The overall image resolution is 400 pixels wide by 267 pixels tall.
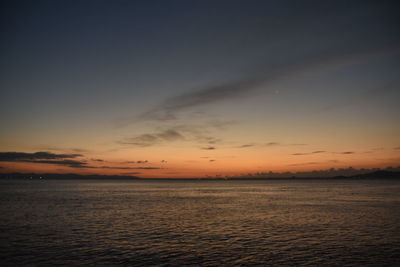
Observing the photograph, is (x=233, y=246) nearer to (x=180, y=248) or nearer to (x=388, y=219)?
(x=180, y=248)

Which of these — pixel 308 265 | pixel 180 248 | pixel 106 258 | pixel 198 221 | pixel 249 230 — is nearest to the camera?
pixel 308 265

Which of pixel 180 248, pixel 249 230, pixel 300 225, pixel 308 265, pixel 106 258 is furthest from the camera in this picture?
pixel 300 225

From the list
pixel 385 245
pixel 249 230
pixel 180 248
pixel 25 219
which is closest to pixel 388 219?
pixel 385 245

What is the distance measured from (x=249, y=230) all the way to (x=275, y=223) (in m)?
7.85

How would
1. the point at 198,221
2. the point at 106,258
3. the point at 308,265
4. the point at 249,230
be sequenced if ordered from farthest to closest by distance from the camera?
the point at 198,221
the point at 249,230
the point at 106,258
the point at 308,265

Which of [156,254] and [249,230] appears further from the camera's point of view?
[249,230]

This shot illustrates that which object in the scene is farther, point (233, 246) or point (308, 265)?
point (233, 246)

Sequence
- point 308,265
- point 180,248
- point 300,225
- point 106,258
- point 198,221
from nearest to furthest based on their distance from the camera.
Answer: point 308,265 < point 106,258 < point 180,248 < point 300,225 < point 198,221

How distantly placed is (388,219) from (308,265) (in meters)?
32.6

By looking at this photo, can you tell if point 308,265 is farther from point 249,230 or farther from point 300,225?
point 300,225

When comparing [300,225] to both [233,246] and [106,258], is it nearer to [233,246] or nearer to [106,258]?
[233,246]

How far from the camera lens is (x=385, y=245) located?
30.2 meters

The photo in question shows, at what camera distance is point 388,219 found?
156 feet

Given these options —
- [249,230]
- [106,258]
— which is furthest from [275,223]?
[106,258]
